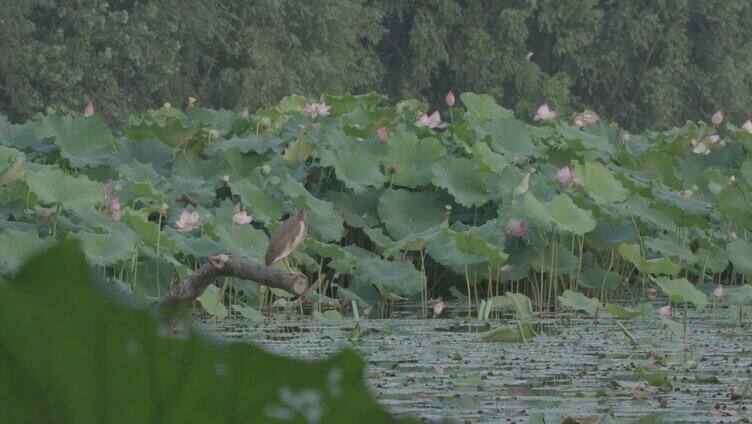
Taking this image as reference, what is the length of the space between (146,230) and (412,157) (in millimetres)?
1366

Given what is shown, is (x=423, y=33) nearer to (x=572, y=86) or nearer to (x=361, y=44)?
(x=361, y=44)

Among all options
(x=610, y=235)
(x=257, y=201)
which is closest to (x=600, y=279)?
(x=610, y=235)

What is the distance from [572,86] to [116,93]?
9.99m

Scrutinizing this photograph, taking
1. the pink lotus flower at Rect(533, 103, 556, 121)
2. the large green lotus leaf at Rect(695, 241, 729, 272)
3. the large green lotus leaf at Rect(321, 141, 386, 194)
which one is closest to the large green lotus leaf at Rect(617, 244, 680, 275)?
the large green lotus leaf at Rect(695, 241, 729, 272)

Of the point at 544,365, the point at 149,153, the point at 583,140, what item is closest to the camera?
the point at 544,365

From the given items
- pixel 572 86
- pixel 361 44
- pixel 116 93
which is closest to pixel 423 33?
pixel 361 44

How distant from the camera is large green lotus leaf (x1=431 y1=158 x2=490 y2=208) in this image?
5090mm

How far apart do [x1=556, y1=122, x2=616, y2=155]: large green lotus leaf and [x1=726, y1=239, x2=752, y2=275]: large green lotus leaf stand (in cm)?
93

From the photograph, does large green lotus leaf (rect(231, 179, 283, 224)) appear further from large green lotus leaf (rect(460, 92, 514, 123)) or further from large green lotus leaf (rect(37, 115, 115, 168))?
large green lotus leaf (rect(460, 92, 514, 123))

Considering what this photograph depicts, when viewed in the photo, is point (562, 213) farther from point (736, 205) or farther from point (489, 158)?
point (489, 158)

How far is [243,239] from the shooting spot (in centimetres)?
443

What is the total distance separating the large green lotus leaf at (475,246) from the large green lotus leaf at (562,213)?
0.18 metres

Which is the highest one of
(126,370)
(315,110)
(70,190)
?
(315,110)

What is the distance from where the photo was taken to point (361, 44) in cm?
2388
